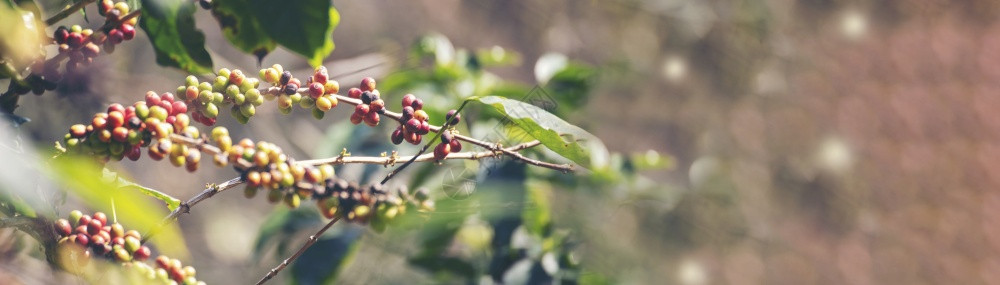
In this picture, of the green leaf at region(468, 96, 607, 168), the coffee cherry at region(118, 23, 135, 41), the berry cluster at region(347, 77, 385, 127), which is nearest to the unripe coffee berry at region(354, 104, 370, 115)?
the berry cluster at region(347, 77, 385, 127)

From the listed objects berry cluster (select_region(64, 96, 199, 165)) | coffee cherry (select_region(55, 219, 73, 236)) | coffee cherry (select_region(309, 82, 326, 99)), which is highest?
coffee cherry (select_region(309, 82, 326, 99))

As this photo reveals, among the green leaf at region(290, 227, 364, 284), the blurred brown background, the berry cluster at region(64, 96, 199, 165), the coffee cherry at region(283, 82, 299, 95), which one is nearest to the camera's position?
the berry cluster at region(64, 96, 199, 165)

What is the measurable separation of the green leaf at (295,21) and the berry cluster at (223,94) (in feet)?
0.15

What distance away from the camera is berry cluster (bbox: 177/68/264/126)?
0.62 metres

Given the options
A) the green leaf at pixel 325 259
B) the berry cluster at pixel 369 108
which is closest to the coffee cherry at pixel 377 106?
the berry cluster at pixel 369 108

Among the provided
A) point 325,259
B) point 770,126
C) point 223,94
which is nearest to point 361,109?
point 223,94

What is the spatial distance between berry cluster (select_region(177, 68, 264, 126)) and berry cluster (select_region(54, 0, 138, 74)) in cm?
10

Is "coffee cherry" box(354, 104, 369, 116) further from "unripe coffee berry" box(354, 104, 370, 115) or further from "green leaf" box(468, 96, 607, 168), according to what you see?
"green leaf" box(468, 96, 607, 168)

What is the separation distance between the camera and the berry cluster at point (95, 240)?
1.92 ft

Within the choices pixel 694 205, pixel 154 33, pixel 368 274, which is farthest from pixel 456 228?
pixel 694 205

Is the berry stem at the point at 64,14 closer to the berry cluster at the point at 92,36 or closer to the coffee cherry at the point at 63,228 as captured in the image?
the berry cluster at the point at 92,36

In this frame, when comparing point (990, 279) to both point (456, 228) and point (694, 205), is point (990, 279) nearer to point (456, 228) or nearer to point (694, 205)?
point (694, 205)

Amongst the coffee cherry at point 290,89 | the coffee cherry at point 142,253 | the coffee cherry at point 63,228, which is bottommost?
the coffee cherry at point 63,228

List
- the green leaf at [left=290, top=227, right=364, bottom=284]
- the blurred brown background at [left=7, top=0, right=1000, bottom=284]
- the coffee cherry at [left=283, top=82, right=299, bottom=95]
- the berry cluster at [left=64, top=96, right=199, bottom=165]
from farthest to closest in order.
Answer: the blurred brown background at [left=7, top=0, right=1000, bottom=284] → the green leaf at [left=290, top=227, right=364, bottom=284] → the coffee cherry at [left=283, top=82, right=299, bottom=95] → the berry cluster at [left=64, top=96, right=199, bottom=165]
